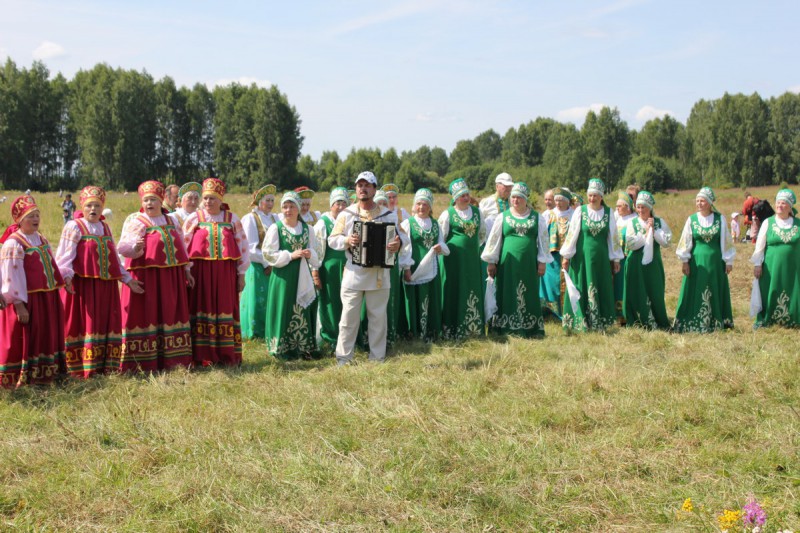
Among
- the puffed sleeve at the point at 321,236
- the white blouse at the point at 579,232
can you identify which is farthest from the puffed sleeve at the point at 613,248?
the puffed sleeve at the point at 321,236

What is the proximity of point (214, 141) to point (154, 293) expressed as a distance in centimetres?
5629

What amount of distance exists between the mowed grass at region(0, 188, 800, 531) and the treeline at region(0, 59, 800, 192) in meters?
50.1

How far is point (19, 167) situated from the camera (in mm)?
53281

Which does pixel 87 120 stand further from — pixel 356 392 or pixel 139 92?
pixel 356 392

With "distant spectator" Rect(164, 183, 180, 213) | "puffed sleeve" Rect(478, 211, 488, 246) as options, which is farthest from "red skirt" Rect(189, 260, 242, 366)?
"puffed sleeve" Rect(478, 211, 488, 246)

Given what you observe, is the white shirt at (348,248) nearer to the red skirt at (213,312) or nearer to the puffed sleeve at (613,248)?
the red skirt at (213,312)

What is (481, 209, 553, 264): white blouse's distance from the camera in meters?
8.40

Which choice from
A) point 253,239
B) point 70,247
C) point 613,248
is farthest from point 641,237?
point 70,247

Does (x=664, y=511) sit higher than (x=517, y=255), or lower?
lower

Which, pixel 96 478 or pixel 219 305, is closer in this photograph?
pixel 96 478

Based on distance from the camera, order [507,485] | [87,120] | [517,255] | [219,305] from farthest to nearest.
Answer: [87,120] < [517,255] < [219,305] < [507,485]

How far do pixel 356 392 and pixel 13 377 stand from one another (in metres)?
3.02

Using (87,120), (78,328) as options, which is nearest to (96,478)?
(78,328)

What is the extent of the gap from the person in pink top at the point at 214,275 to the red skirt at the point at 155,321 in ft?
0.78
